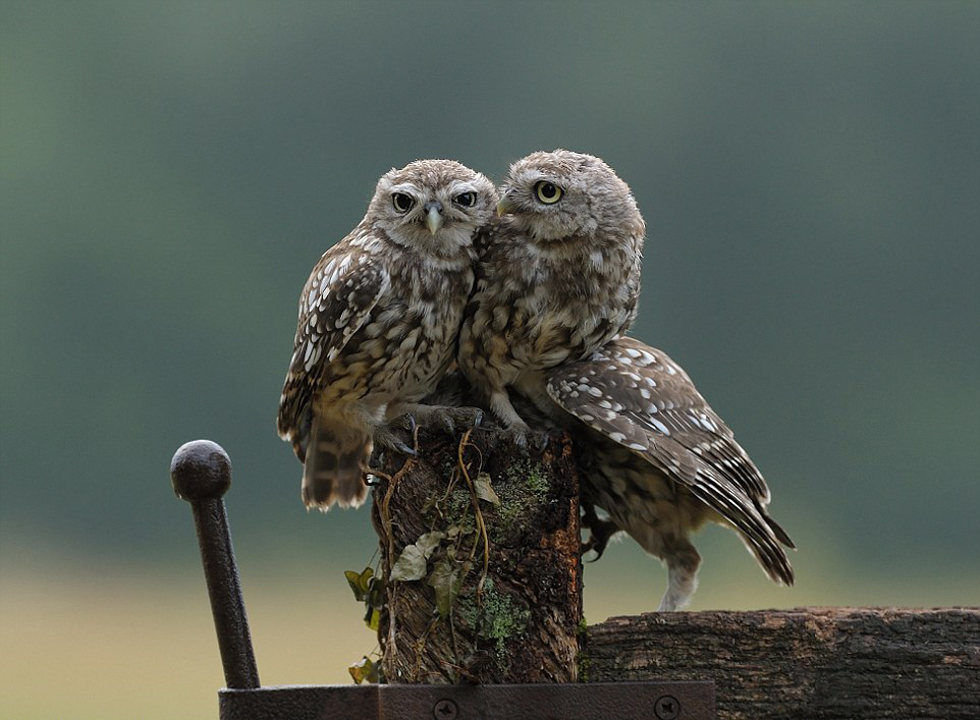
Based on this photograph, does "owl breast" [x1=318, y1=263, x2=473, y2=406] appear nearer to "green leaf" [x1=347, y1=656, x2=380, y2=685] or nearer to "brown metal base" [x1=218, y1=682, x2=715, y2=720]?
"green leaf" [x1=347, y1=656, x2=380, y2=685]

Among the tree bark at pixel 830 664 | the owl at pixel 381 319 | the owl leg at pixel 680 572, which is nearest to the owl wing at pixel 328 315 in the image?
the owl at pixel 381 319

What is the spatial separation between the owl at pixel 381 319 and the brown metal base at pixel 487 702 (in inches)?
21.4

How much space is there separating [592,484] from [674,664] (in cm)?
47

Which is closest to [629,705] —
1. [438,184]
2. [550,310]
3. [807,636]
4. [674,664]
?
[674,664]

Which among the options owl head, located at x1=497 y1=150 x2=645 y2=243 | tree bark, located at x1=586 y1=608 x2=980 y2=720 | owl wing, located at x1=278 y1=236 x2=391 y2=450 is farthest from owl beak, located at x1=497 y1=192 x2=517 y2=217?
tree bark, located at x1=586 y1=608 x2=980 y2=720

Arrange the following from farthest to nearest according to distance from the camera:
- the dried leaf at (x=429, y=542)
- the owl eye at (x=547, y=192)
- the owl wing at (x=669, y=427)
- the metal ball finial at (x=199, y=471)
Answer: the owl eye at (x=547, y=192)
the owl wing at (x=669, y=427)
the dried leaf at (x=429, y=542)
the metal ball finial at (x=199, y=471)

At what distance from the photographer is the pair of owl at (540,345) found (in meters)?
1.89

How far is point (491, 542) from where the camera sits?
1571mm

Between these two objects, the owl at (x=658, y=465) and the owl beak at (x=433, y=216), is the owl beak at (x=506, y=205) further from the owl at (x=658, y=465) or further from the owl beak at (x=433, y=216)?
the owl at (x=658, y=465)

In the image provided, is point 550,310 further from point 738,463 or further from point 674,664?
point 674,664

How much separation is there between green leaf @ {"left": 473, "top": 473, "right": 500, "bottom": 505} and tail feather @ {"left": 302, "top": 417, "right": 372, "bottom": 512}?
0.64 metres

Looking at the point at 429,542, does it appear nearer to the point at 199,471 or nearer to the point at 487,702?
the point at 487,702

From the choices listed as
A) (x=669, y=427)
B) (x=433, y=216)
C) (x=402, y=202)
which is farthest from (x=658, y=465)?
(x=402, y=202)

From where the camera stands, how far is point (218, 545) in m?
1.50
